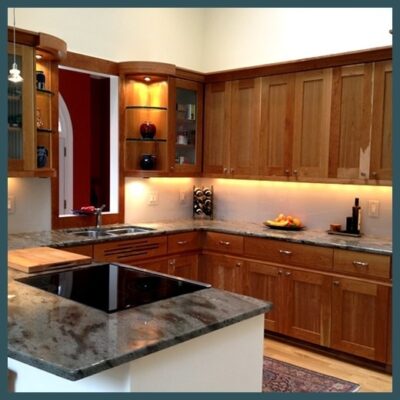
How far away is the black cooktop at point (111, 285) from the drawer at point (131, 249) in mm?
1180

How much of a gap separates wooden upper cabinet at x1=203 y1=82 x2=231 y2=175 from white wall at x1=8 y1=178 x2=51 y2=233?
1.65 m

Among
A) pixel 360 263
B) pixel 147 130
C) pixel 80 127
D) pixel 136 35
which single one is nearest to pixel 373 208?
pixel 360 263

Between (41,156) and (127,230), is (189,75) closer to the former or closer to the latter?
(127,230)

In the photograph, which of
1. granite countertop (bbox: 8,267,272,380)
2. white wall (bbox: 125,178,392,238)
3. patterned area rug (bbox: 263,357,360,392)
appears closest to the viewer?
granite countertop (bbox: 8,267,272,380)

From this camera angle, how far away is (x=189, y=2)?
2.55ft

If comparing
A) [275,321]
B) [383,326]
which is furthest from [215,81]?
[383,326]

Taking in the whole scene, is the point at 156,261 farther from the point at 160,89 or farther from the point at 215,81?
the point at 215,81

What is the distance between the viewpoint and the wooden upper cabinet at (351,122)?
11.8 feet

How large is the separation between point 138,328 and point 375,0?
111 cm

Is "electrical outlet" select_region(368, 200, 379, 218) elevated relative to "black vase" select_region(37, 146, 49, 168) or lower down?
lower down

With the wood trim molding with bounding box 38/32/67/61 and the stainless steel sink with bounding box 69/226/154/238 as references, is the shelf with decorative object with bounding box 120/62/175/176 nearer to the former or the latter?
the stainless steel sink with bounding box 69/226/154/238

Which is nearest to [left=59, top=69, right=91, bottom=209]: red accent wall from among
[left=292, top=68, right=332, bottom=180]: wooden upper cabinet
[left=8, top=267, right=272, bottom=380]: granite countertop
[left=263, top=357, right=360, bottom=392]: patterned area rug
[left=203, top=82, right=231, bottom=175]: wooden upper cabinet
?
[left=203, top=82, right=231, bottom=175]: wooden upper cabinet

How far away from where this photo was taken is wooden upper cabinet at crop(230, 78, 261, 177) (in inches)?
169

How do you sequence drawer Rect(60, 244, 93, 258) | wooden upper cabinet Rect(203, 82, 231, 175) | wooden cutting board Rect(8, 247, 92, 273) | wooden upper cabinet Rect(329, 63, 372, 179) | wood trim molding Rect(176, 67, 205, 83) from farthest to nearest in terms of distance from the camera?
wooden upper cabinet Rect(203, 82, 231, 175)
wood trim molding Rect(176, 67, 205, 83)
wooden upper cabinet Rect(329, 63, 372, 179)
drawer Rect(60, 244, 93, 258)
wooden cutting board Rect(8, 247, 92, 273)
